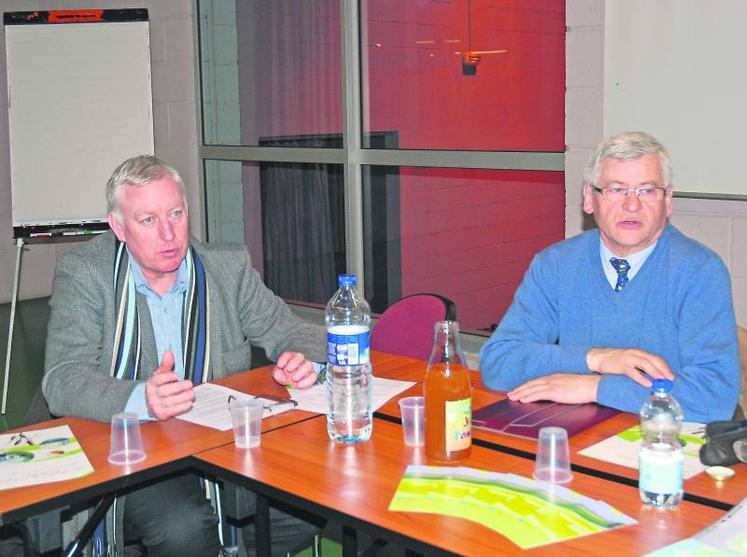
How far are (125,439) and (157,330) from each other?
0.61 metres

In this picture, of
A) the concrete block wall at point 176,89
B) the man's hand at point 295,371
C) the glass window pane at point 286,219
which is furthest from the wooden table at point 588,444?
the concrete block wall at point 176,89

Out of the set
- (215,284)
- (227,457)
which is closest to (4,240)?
(215,284)

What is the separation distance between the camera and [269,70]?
5.79m

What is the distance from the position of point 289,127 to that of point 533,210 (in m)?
1.75

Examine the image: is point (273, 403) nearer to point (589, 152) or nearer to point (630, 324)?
point (630, 324)

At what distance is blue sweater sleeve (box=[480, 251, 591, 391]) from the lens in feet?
7.41

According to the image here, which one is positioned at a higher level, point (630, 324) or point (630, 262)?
point (630, 262)

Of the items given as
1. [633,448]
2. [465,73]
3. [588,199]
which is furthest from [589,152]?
[633,448]

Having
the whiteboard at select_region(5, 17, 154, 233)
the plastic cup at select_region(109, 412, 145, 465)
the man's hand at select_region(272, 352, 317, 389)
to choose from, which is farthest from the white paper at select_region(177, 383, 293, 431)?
the whiteboard at select_region(5, 17, 154, 233)

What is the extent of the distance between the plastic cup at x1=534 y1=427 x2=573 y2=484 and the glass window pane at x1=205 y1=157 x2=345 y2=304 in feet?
12.0

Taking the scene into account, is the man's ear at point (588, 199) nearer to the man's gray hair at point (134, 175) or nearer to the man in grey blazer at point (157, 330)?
the man in grey blazer at point (157, 330)

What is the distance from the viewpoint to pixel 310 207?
222 inches

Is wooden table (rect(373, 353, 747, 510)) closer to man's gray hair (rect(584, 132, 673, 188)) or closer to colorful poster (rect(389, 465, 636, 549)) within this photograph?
colorful poster (rect(389, 465, 636, 549))

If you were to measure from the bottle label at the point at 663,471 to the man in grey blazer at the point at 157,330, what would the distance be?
0.99 m
